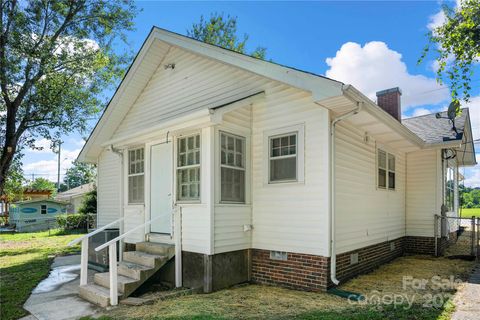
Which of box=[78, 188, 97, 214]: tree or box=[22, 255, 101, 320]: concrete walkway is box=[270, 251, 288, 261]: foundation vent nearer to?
box=[22, 255, 101, 320]: concrete walkway

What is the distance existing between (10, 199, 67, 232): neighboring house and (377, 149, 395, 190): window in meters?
24.1

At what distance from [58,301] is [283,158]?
4.88 m

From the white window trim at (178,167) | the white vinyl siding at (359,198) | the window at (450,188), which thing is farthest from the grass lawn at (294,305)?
the window at (450,188)

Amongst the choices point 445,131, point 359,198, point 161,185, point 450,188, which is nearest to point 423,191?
point 445,131

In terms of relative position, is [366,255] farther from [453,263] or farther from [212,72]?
[212,72]

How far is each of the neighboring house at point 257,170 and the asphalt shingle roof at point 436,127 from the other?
1574 mm

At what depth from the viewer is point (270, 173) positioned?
6.89 metres

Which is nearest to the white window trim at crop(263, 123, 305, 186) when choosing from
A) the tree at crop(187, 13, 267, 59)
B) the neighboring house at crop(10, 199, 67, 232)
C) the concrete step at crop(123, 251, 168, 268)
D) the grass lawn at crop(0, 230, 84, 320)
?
the concrete step at crop(123, 251, 168, 268)

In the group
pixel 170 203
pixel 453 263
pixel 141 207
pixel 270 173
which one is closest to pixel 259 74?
pixel 270 173

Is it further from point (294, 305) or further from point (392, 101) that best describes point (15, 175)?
point (392, 101)

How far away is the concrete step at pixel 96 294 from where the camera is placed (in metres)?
5.63

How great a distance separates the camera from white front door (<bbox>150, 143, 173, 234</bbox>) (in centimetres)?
746

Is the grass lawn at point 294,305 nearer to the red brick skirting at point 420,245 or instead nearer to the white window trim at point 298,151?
the white window trim at point 298,151

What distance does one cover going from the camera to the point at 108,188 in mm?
12594
